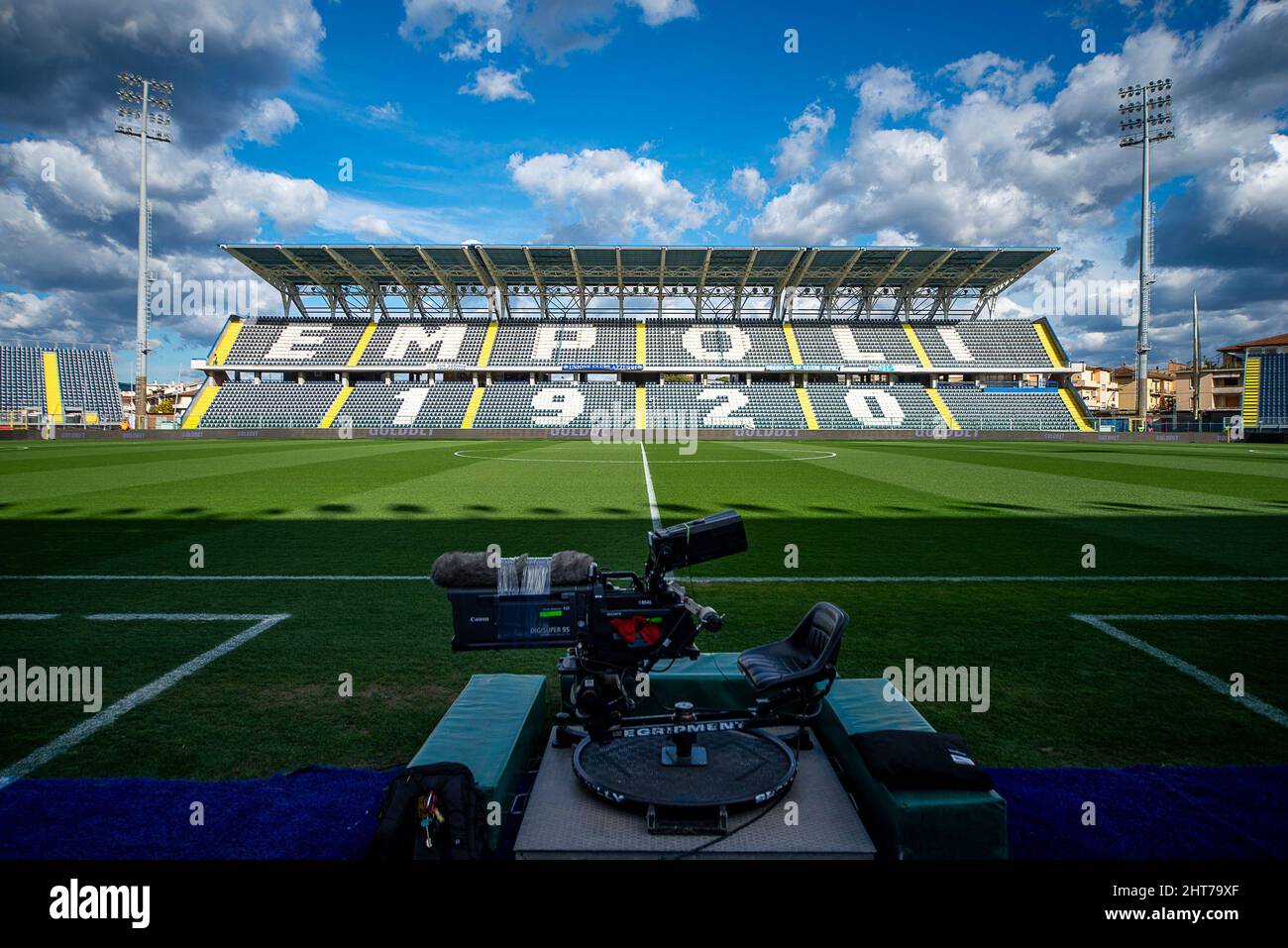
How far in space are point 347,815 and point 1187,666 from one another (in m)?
5.51

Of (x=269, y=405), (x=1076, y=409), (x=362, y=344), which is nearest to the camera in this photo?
(x=269, y=405)

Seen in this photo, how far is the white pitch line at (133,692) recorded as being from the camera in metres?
3.49

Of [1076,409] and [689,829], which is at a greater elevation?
[1076,409]

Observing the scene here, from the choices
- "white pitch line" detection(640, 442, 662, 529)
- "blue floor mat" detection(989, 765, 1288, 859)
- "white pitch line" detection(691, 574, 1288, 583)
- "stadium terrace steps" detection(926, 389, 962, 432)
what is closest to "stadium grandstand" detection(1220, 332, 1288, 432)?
"stadium terrace steps" detection(926, 389, 962, 432)

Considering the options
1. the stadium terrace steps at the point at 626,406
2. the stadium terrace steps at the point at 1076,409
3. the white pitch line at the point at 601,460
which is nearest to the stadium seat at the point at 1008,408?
the stadium terrace steps at the point at 626,406

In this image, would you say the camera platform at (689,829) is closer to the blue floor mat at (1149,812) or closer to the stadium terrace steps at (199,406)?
the blue floor mat at (1149,812)

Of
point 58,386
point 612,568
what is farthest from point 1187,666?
point 58,386

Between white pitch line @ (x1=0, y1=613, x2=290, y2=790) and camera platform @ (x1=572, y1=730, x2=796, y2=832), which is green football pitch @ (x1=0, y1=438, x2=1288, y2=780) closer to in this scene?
white pitch line @ (x1=0, y1=613, x2=290, y2=790)

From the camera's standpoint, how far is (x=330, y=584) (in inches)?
278

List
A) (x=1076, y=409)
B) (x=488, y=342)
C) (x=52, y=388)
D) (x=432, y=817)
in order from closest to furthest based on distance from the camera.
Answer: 1. (x=432, y=817)
2. (x=1076, y=409)
3. (x=488, y=342)
4. (x=52, y=388)

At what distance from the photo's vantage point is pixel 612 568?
765cm

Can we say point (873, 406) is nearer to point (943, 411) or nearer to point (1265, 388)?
point (943, 411)

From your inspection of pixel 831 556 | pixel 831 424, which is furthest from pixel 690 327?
pixel 831 556

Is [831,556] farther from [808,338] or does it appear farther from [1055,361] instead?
[1055,361]
